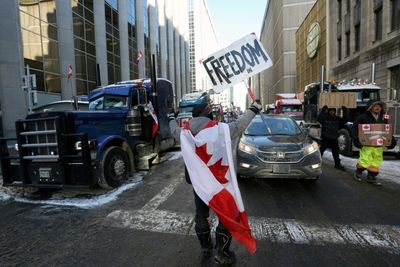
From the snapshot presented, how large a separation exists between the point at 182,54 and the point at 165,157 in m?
62.9

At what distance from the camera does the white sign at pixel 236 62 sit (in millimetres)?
4641

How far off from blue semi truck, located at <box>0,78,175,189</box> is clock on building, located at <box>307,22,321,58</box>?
1444 inches

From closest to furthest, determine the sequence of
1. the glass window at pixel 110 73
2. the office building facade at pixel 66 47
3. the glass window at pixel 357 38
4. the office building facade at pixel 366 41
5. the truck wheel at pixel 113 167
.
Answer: the truck wheel at pixel 113 167, the office building facade at pixel 66 47, the office building facade at pixel 366 41, the glass window at pixel 357 38, the glass window at pixel 110 73

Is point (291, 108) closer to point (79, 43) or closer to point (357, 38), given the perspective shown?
point (357, 38)

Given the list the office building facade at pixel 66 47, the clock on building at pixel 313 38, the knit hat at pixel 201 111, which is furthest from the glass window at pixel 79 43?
the clock on building at pixel 313 38

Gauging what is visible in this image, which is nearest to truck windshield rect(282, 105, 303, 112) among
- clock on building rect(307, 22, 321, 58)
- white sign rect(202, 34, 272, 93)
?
clock on building rect(307, 22, 321, 58)

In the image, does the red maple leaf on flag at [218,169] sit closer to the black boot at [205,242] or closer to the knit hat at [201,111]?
the knit hat at [201,111]

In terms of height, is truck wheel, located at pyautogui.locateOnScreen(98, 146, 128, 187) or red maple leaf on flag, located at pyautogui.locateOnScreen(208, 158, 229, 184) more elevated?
red maple leaf on flag, located at pyautogui.locateOnScreen(208, 158, 229, 184)

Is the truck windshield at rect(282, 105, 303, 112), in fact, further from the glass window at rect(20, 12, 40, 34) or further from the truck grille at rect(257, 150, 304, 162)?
the truck grille at rect(257, 150, 304, 162)

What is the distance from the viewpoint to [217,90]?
4738mm

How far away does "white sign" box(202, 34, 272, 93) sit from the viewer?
4.64 meters

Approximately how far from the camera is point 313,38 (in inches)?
1638

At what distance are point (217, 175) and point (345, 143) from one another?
29.1 feet

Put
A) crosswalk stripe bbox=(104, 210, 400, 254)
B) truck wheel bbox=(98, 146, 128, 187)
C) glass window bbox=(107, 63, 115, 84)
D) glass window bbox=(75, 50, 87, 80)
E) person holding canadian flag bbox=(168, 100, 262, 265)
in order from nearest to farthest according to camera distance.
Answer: person holding canadian flag bbox=(168, 100, 262, 265) → crosswalk stripe bbox=(104, 210, 400, 254) → truck wheel bbox=(98, 146, 128, 187) → glass window bbox=(75, 50, 87, 80) → glass window bbox=(107, 63, 115, 84)
